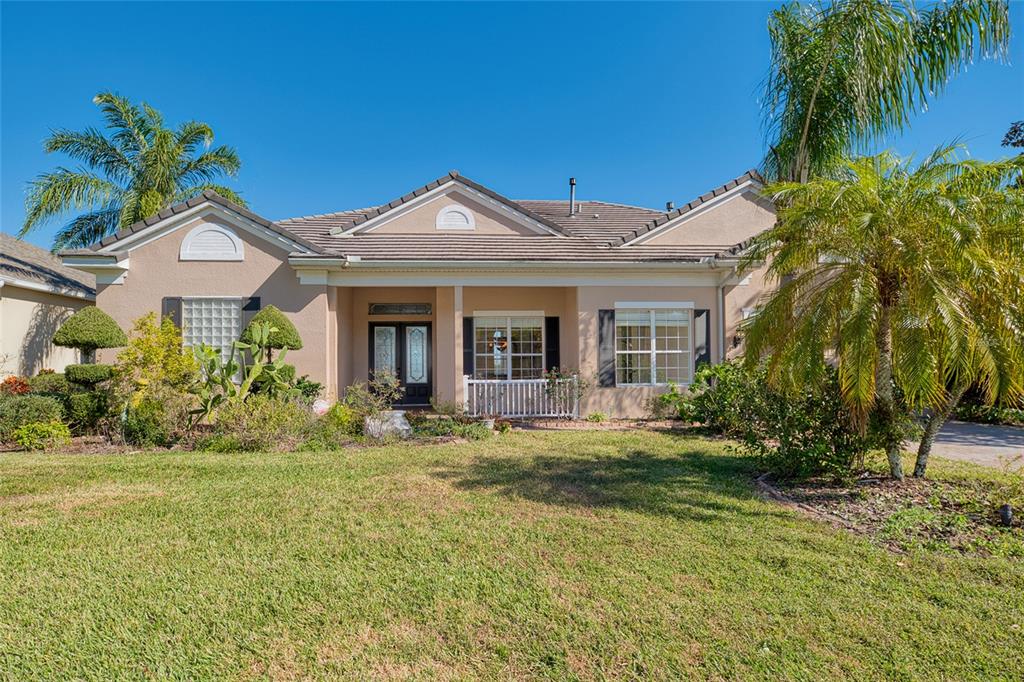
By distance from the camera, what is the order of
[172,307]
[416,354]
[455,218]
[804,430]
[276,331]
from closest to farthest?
[804,430]
[276,331]
[172,307]
[455,218]
[416,354]

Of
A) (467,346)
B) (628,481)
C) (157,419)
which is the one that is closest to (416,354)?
(467,346)

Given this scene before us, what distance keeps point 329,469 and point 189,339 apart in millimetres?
6955

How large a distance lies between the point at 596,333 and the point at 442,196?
239 inches

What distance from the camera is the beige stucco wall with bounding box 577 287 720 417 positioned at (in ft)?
40.5

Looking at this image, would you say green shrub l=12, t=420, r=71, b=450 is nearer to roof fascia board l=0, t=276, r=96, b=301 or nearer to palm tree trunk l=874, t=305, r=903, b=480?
roof fascia board l=0, t=276, r=96, b=301

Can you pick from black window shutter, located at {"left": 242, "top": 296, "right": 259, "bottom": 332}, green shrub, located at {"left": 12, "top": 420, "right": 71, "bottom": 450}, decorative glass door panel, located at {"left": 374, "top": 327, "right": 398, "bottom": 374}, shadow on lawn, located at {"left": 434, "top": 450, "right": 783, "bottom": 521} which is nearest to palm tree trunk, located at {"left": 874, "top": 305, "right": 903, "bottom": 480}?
shadow on lawn, located at {"left": 434, "top": 450, "right": 783, "bottom": 521}

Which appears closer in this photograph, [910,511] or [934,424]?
[910,511]

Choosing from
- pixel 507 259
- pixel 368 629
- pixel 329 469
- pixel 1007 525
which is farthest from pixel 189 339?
pixel 1007 525

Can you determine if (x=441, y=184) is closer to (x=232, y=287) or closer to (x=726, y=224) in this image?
(x=232, y=287)

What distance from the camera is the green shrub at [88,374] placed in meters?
A: 9.40

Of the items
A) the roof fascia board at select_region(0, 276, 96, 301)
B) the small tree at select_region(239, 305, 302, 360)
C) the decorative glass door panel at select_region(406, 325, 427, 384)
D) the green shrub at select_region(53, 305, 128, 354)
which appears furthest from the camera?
→ the decorative glass door panel at select_region(406, 325, 427, 384)

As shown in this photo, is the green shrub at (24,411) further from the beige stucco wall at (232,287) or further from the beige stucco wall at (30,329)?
the beige stucco wall at (30,329)

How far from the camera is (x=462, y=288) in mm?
12852

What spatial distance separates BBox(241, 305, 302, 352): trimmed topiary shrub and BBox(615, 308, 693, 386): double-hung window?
788 cm
